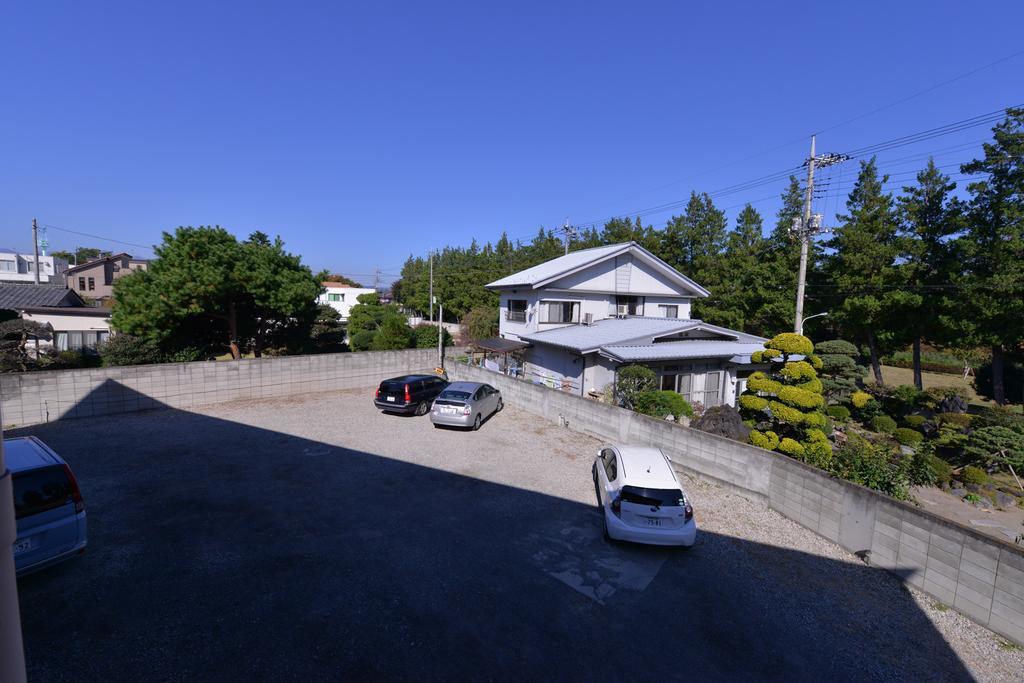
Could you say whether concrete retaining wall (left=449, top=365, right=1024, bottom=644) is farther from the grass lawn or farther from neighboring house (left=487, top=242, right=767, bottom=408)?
the grass lawn

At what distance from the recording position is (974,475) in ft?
41.4

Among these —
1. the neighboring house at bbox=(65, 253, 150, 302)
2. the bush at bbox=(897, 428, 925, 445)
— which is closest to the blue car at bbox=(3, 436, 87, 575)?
the bush at bbox=(897, 428, 925, 445)

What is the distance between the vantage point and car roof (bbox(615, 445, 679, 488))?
8891mm

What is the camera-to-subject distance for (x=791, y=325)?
32156mm

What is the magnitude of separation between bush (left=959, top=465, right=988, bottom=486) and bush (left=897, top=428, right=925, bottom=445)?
3.37 m

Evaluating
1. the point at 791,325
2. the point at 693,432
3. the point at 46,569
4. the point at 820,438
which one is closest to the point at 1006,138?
the point at 791,325

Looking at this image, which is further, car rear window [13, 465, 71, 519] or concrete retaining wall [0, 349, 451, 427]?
concrete retaining wall [0, 349, 451, 427]

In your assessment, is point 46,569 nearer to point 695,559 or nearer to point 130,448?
point 130,448

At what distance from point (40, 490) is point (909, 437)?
22825mm

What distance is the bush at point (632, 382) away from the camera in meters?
17.2

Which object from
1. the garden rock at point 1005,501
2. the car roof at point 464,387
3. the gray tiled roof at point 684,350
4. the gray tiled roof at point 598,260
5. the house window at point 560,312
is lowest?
the garden rock at point 1005,501

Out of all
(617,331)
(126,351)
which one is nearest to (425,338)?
(617,331)

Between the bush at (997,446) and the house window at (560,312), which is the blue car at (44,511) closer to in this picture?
the house window at (560,312)

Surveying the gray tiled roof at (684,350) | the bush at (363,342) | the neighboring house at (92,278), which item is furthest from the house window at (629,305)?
the neighboring house at (92,278)
